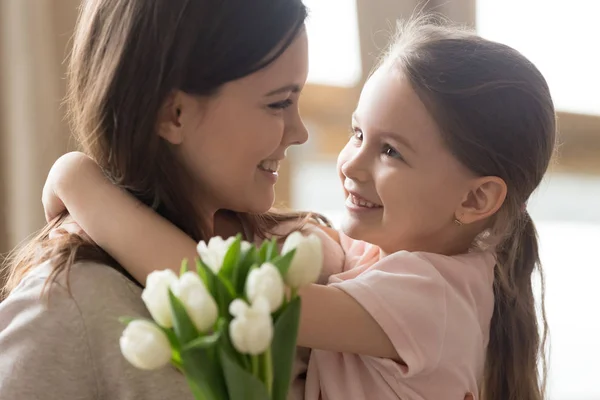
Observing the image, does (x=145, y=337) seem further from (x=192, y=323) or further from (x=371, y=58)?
(x=371, y=58)

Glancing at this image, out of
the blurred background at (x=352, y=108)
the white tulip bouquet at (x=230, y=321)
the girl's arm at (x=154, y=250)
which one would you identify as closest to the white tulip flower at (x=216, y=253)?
the white tulip bouquet at (x=230, y=321)

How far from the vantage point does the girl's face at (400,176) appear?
1.27 metres

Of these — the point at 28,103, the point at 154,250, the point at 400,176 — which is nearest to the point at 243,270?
the point at 154,250

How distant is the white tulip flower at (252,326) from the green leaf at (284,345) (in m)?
0.05

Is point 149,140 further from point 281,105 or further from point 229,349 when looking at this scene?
point 229,349

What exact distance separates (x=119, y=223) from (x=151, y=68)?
0.71 ft

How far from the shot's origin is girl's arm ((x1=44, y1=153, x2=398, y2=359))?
3.51 ft

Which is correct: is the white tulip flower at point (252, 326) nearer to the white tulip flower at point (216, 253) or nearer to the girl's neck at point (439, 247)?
the white tulip flower at point (216, 253)

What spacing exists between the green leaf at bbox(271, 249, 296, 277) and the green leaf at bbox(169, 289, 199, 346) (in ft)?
0.30

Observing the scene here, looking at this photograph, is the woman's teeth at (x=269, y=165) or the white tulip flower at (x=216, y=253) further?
the woman's teeth at (x=269, y=165)

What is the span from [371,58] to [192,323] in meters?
1.46

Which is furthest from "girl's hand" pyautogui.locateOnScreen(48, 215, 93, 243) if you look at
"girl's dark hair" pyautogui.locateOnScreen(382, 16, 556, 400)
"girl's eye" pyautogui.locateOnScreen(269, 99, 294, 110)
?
"girl's dark hair" pyautogui.locateOnScreen(382, 16, 556, 400)

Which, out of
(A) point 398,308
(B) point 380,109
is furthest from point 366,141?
(A) point 398,308

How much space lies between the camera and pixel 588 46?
6.55 feet
